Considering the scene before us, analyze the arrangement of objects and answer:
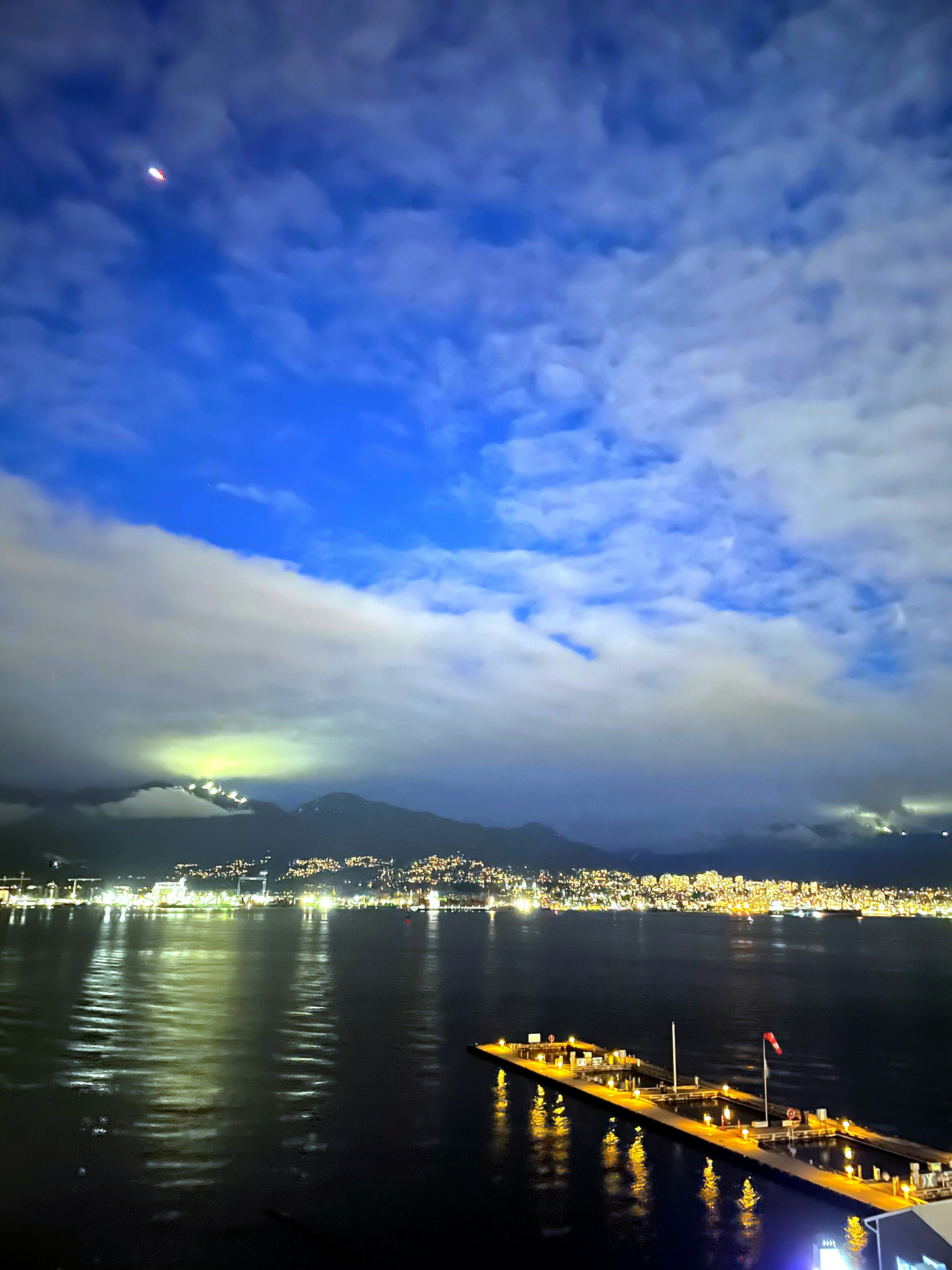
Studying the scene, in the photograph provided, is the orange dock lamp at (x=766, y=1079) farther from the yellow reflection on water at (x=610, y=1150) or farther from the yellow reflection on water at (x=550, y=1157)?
the yellow reflection on water at (x=550, y=1157)

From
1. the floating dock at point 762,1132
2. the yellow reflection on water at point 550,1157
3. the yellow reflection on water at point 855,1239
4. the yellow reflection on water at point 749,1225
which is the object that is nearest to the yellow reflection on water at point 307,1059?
the yellow reflection on water at point 550,1157

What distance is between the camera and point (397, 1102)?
49656mm

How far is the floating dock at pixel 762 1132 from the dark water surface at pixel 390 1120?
1.16 m

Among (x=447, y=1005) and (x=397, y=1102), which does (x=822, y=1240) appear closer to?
(x=397, y=1102)

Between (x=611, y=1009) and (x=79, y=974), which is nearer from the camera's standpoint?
(x=611, y=1009)

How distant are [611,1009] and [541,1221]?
190 ft

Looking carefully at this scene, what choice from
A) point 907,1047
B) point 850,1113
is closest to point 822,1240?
point 850,1113

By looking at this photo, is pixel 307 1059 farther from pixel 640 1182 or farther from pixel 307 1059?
pixel 640 1182

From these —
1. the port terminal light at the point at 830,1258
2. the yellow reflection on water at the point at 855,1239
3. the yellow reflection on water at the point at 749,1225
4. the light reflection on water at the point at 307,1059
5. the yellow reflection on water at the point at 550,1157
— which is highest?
the port terminal light at the point at 830,1258

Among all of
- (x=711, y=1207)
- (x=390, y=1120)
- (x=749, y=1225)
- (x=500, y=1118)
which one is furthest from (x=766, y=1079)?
(x=390, y=1120)

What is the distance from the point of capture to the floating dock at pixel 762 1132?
111 ft

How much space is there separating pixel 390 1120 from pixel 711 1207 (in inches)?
735

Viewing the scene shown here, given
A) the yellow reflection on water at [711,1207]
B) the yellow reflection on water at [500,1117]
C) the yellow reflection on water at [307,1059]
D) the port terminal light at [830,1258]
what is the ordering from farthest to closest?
the yellow reflection on water at [307,1059] < the yellow reflection on water at [500,1117] < the yellow reflection on water at [711,1207] < the port terminal light at [830,1258]

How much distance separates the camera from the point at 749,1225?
3195 cm
